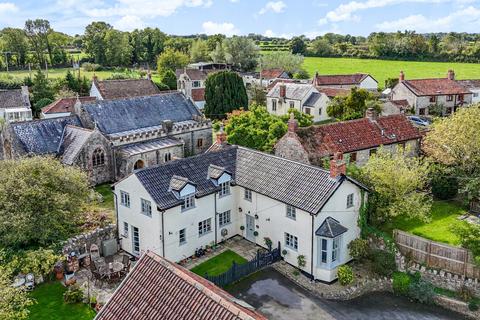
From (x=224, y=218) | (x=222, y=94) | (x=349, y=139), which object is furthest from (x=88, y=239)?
(x=222, y=94)

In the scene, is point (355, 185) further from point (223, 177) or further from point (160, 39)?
point (160, 39)

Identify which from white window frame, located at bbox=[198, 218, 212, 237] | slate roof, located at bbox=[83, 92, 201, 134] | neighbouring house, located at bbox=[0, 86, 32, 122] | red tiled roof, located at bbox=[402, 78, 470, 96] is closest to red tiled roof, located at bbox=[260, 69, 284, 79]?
red tiled roof, located at bbox=[402, 78, 470, 96]

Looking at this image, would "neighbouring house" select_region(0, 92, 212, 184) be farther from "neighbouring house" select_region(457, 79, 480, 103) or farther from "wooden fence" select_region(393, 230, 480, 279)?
"neighbouring house" select_region(457, 79, 480, 103)

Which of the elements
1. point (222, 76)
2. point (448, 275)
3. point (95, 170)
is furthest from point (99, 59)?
point (448, 275)

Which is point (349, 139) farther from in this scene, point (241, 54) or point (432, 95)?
point (241, 54)

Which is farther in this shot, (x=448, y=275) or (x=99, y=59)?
(x=99, y=59)
